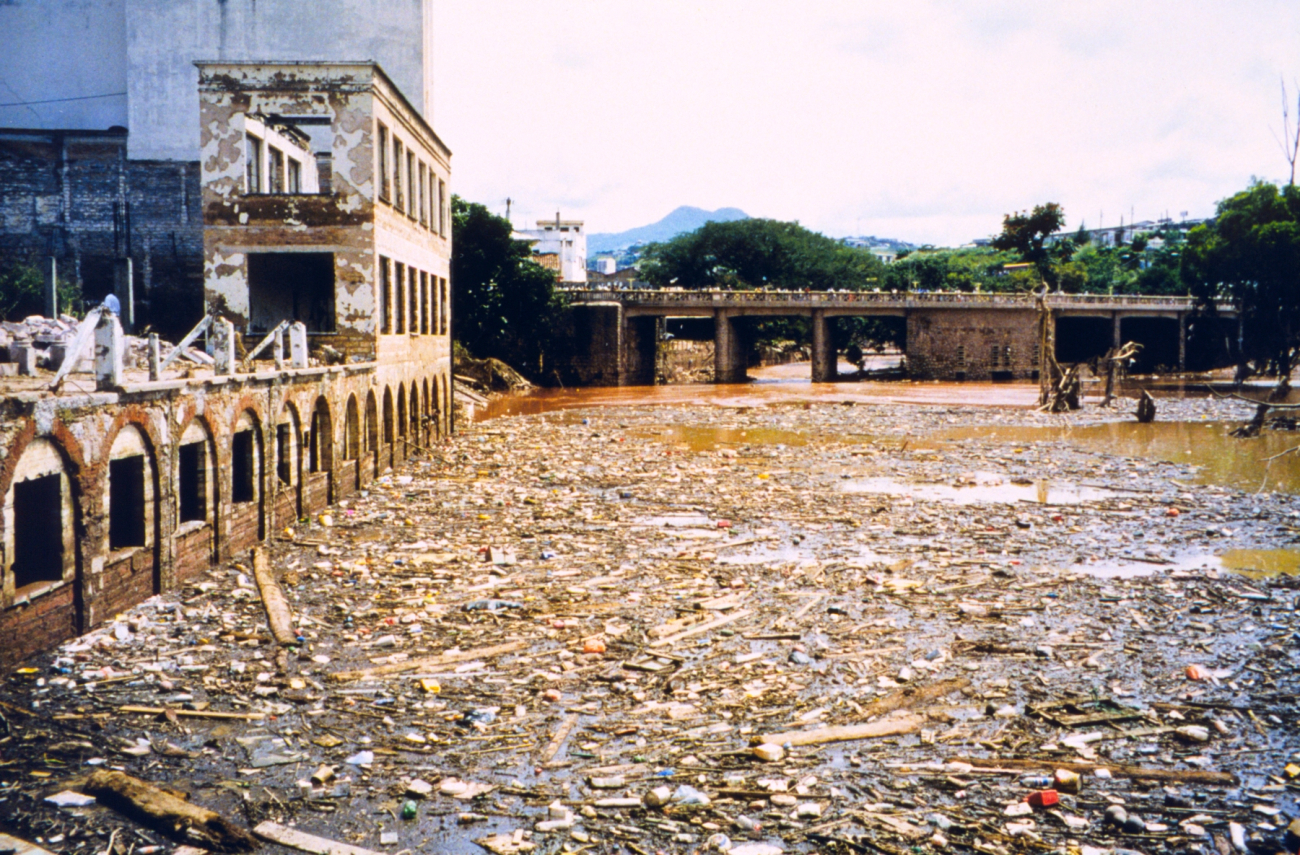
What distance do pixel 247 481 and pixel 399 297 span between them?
10.8 meters

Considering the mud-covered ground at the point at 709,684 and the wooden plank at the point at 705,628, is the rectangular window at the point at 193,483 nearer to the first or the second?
the mud-covered ground at the point at 709,684

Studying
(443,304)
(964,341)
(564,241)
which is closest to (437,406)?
(443,304)

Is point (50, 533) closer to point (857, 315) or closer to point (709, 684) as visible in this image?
point (709, 684)

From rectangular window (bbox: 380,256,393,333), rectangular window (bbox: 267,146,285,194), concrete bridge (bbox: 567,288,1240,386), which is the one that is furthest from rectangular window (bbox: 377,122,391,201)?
concrete bridge (bbox: 567,288,1240,386)

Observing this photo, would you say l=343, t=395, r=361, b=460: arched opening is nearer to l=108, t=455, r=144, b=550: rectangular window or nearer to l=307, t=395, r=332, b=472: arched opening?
l=307, t=395, r=332, b=472: arched opening

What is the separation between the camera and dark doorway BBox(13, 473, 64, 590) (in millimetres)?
10195

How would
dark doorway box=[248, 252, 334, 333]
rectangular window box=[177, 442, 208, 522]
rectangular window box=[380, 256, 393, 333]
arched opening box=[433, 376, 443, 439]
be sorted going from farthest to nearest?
arched opening box=[433, 376, 443, 439] → dark doorway box=[248, 252, 334, 333] → rectangular window box=[380, 256, 393, 333] → rectangular window box=[177, 442, 208, 522]

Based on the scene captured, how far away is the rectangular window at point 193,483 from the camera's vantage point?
13906mm

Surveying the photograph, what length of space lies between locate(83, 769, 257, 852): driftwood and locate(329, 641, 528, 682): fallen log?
8.25 feet

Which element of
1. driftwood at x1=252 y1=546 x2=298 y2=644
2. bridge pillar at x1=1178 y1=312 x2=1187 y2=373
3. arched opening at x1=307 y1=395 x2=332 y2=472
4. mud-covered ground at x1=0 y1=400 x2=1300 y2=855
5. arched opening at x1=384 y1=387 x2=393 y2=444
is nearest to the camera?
mud-covered ground at x1=0 y1=400 x2=1300 y2=855

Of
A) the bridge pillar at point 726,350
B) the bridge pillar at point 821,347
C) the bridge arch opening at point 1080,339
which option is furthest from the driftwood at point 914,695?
the bridge arch opening at point 1080,339

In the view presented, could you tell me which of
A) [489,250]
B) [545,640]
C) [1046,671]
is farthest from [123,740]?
[489,250]

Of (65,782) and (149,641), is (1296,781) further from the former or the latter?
(149,641)

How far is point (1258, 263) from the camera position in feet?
202
